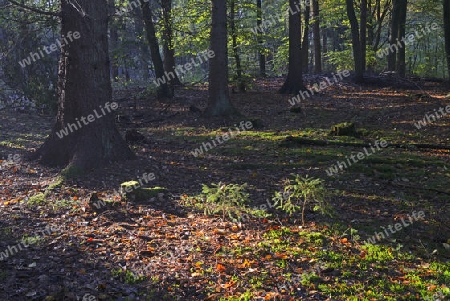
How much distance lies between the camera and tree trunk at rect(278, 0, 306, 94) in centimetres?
1706

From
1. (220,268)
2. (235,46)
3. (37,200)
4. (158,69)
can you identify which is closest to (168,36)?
(158,69)

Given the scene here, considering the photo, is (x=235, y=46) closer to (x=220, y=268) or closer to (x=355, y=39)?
(x=355, y=39)

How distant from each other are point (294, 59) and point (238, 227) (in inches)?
499

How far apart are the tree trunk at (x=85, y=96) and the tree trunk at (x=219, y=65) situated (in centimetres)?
529

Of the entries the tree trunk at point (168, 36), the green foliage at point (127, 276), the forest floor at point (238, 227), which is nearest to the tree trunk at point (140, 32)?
the tree trunk at point (168, 36)

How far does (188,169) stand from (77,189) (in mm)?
2515

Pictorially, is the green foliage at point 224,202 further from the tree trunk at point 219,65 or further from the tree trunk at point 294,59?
the tree trunk at point 294,59

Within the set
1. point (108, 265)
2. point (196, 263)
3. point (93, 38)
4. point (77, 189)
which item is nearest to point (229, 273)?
point (196, 263)

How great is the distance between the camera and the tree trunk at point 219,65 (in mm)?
12898

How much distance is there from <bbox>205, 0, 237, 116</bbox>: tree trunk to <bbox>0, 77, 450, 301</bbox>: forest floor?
80.6 inches

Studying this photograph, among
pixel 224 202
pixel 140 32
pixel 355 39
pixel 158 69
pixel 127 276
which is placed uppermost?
pixel 140 32

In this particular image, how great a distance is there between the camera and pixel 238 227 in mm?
6141

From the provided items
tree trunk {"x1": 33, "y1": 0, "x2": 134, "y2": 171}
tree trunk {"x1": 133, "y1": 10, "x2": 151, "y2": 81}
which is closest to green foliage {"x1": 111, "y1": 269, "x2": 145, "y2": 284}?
tree trunk {"x1": 33, "y1": 0, "x2": 134, "y2": 171}

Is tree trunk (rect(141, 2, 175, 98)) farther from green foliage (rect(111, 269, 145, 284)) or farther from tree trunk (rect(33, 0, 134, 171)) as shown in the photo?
green foliage (rect(111, 269, 145, 284))
